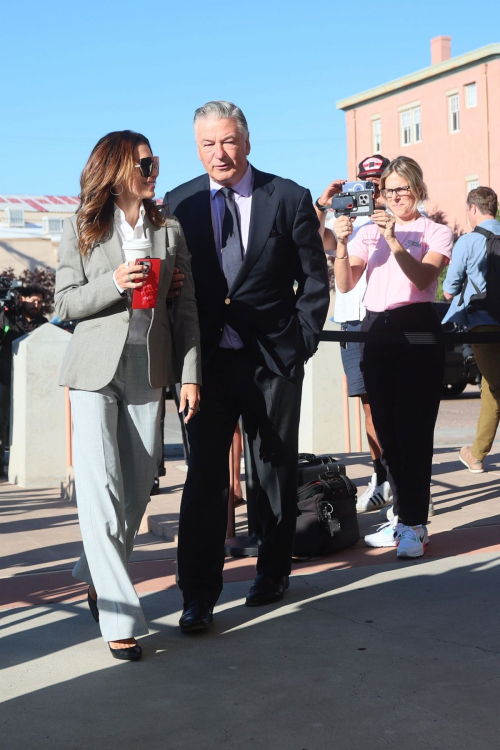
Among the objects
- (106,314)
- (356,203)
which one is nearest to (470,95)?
(356,203)

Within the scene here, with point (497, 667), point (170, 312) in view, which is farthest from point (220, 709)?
point (170, 312)

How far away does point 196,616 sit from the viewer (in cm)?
439

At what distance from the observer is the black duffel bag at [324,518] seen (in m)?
5.64

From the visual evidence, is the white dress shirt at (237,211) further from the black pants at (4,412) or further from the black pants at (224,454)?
the black pants at (4,412)

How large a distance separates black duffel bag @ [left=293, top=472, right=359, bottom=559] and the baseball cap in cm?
207

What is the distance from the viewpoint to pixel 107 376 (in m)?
4.04

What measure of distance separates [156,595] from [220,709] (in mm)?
1591

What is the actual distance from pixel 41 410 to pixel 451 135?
41.1 metres

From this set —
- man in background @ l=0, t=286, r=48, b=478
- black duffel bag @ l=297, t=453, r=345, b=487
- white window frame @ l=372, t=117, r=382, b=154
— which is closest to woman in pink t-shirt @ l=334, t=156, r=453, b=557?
black duffel bag @ l=297, t=453, r=345, b=487

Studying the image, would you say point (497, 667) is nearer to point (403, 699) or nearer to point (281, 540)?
point (403, 699)

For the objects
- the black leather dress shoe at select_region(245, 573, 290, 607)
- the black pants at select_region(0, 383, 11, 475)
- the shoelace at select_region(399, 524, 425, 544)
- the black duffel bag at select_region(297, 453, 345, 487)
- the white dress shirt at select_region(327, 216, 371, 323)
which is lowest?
the black leather dress shoe at select_region(245, 573, 290, 607)

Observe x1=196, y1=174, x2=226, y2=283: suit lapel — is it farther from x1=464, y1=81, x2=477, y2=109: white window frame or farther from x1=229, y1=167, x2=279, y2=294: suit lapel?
x1=464, y1=81, x2=477, y2=109: white window frame

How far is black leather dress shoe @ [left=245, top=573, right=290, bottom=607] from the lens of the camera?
189 inches

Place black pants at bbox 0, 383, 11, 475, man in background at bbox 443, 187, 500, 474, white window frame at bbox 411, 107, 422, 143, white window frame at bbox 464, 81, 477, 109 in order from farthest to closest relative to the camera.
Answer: white window frame at bbox 411, 107, 422, 143, white window frame at bbox 464, 81, 477, 109, black pants at bbox 0, 383, 11, 475, man in background at bbox 443, 187, 500, 474
